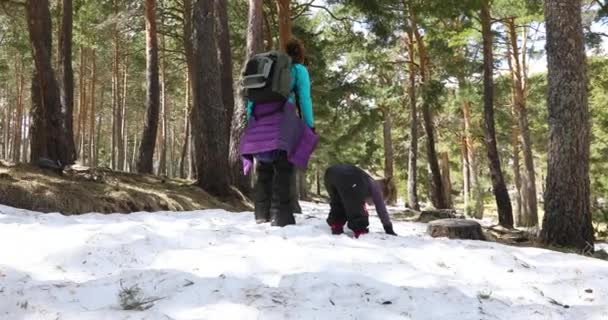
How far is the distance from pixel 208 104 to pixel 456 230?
5.11 m

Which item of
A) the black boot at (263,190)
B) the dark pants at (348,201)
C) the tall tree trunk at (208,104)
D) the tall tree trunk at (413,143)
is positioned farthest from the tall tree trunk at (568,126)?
the tall tree trunk at (413,143)

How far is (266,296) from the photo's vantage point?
282 centimetres

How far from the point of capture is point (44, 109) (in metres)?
8.33

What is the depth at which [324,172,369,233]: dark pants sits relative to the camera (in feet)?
15.4

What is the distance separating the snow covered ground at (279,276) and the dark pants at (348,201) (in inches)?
10.0

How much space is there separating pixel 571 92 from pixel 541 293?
140 inches

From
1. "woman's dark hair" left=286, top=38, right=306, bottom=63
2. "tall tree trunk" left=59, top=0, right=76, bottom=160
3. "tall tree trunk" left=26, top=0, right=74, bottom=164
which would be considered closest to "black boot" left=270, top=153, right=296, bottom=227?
"woman's dark hair" left=286, top=38, right=306, bottom=63

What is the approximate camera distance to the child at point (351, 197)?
4695mm

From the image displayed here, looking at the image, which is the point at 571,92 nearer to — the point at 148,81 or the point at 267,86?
the point at 267,86

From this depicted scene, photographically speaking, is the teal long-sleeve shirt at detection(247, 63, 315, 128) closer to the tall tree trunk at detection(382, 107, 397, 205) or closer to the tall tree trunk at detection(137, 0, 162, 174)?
the tall tree trunk at detection(137, 0, 162, 174)

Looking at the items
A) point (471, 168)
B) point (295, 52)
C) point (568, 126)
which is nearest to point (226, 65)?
point (295, 52)

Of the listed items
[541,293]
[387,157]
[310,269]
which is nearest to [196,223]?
[310,269]

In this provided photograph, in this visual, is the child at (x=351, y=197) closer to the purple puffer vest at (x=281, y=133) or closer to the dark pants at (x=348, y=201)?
the dark pants at (x=348, y=201)

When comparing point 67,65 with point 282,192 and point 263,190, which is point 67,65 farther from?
point 282,192
